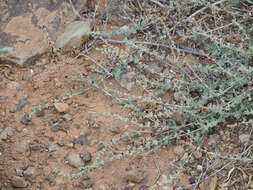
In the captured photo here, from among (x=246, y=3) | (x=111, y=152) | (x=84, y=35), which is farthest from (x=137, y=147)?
(x=246, y=3)

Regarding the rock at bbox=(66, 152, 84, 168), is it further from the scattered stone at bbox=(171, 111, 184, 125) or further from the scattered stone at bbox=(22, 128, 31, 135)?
the scattered stone at bbox=(171, 111, 184, 125)

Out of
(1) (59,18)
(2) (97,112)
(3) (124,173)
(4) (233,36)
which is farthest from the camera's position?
(1) (59,18)

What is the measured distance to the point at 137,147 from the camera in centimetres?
242

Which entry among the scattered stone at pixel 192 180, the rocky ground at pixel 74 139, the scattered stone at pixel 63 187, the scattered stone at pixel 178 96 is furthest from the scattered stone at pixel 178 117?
the scattered stone at pixel 63 187

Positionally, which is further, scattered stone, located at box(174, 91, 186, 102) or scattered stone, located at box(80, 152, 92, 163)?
scattered stone, located at box(174, 91, 186, 102)

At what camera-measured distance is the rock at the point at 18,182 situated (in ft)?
7.41

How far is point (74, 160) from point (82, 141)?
0.50 feet

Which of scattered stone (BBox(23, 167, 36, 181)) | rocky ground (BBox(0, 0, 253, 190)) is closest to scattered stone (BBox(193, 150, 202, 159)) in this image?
rocky ground (BBox(0, 0, 253, 190))

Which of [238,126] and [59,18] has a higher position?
[59,18]

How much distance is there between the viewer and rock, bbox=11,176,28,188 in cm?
226

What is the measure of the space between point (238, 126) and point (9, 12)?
1887 mm

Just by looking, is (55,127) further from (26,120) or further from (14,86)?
(14,86)

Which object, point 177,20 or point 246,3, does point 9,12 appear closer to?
point 177,20

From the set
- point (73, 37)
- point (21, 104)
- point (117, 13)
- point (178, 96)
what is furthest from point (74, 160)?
point (117, 13)
